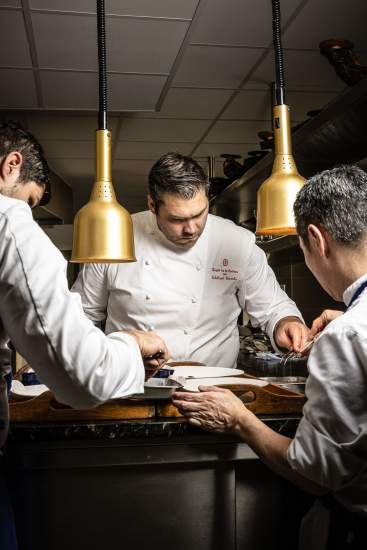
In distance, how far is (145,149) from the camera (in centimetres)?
555

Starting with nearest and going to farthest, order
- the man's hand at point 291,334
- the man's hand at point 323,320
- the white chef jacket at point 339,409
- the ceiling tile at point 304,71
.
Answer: the white chef jacket at point 339,409 → the man's hand at point 323,320 → the man's hand at point 291,334 → the ceiling tile at point 304,71

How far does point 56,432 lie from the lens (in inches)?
57.5

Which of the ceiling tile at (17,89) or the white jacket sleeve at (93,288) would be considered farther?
the ceiling tile at (17,89)

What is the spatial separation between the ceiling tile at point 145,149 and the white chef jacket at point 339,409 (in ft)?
14.2

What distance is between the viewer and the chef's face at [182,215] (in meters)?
2.28

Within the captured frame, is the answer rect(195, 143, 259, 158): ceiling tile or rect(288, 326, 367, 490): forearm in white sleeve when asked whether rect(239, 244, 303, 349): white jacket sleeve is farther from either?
rect(195, 143, 259, 158): ceiling tile

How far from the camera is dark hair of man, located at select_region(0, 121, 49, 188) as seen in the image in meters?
1.34

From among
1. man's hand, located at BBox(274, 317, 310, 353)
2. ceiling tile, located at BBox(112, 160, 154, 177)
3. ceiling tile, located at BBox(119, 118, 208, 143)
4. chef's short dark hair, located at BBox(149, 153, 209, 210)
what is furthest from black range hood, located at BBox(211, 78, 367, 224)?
ceiling tile, located at BBox(112, 160, 154, 177)

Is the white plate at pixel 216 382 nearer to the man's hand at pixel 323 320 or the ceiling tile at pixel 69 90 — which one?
the man's hand at pixel 323 320

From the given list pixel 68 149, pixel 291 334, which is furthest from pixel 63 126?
pixel 291 334

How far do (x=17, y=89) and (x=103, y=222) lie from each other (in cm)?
243

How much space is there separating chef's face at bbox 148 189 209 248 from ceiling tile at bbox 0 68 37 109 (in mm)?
1610

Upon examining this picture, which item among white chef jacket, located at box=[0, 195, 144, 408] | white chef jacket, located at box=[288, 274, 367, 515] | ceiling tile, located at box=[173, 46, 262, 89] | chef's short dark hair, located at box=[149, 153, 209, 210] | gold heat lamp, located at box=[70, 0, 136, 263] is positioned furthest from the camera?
ceiling tile, located at box=[173, 46, 262, 89]

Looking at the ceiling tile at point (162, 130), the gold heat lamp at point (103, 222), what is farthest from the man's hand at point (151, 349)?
the ceiling tile at point (162, 130)
